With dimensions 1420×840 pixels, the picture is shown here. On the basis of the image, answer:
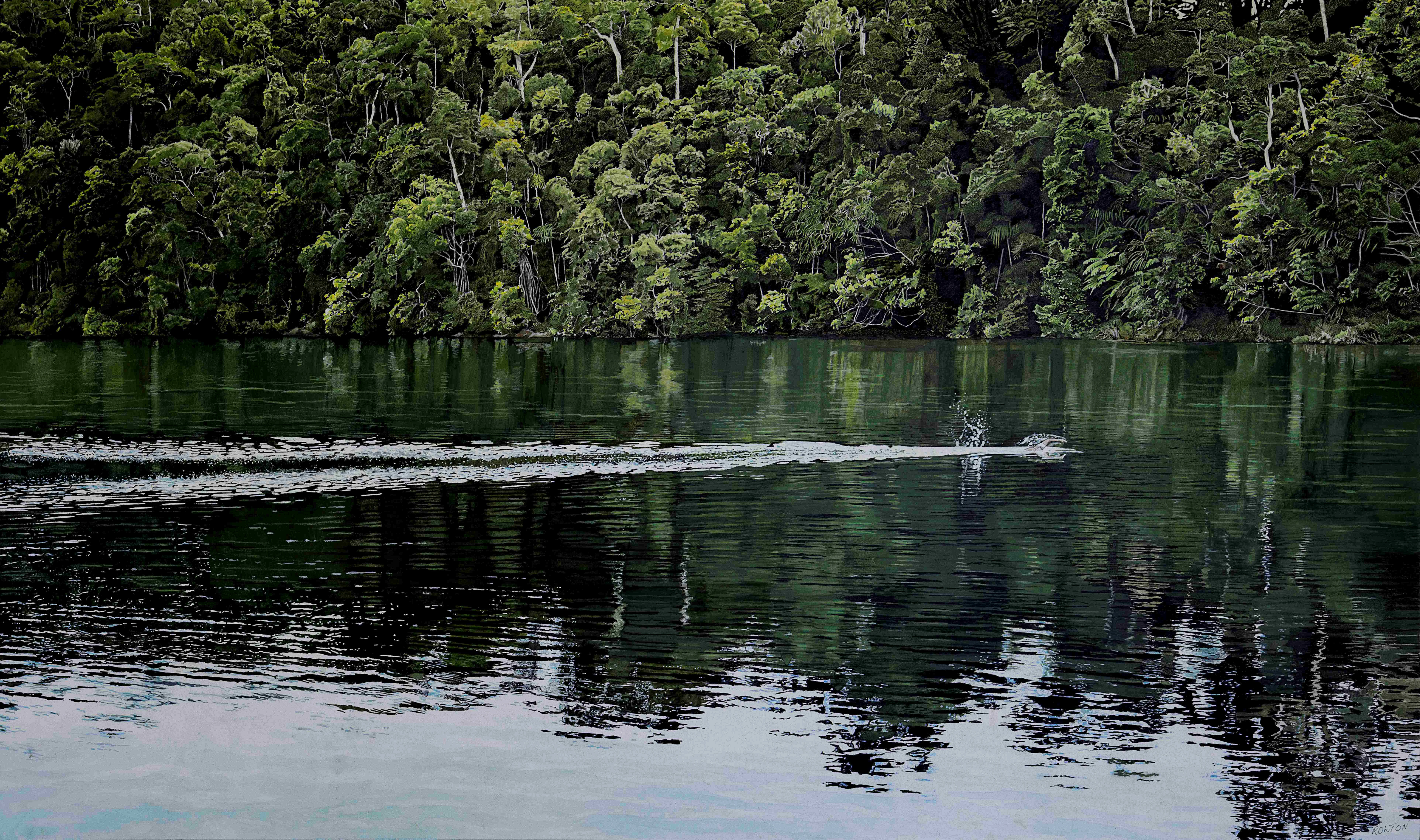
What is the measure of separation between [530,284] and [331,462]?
171 feet

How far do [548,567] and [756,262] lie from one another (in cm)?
5663

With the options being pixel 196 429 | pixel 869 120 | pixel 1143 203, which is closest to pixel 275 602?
pixel 196 429

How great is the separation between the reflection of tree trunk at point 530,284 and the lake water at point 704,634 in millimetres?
47519

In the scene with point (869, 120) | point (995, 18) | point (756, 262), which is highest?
point (995, 18)

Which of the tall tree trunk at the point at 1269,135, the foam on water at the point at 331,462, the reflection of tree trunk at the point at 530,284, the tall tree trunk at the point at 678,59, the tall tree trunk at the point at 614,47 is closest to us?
the foam on water at the point at 331,462

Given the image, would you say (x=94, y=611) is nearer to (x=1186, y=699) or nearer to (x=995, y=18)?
(x=1186, y=699)

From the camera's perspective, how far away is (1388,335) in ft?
178

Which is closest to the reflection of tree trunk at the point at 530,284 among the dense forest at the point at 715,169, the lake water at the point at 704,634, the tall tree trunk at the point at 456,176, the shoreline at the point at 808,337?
the dense forest at the point at 715,169

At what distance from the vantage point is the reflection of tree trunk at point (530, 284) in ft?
230

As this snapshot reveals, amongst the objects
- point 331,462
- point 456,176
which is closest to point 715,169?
point 456,176

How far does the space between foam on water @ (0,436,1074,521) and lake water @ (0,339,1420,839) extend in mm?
100

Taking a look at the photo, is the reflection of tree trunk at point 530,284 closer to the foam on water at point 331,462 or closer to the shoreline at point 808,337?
the shoreline at point 808,337

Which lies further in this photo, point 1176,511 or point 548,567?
point 1176,511

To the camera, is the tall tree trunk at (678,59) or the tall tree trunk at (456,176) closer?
the tall tree trunk at (456,176)
